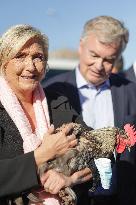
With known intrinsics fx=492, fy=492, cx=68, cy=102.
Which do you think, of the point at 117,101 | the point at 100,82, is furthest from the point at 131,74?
the point at 117,101

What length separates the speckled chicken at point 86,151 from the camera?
3.38 metres

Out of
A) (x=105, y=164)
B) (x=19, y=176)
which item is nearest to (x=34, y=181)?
(x=19, y=176)

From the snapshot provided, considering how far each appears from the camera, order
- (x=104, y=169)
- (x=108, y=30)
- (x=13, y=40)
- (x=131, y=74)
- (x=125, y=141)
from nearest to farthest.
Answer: (x=104, y=169) < (x=13, y=40) < (x=125, y=141) < (x=108, y=30) < (x=131, y=74)

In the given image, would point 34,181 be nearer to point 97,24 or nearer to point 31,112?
point 31,112

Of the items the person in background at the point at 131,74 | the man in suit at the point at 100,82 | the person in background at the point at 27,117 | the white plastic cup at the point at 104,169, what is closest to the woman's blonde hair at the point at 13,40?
the person in background at the point at 27,117

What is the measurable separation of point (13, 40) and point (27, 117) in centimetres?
59

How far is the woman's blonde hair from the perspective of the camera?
3.56 metres

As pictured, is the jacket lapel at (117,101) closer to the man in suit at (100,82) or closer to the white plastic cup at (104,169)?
the man in suit at (100,82)

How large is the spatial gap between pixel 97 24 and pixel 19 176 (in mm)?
2298

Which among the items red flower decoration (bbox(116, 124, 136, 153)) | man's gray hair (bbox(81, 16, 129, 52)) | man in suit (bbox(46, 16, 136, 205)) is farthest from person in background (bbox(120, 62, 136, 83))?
red flower decoration (bbox(116, 124, 136, 153))

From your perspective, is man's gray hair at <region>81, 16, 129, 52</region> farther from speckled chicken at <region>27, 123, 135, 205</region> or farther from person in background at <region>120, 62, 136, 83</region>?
speckled chicken at <region>27, 123, 135, 205</region>

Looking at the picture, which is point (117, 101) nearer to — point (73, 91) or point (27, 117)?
point (73, 91)

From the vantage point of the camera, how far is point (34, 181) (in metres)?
3.30

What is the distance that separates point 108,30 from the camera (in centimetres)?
501
